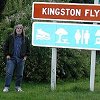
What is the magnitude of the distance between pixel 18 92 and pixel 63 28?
1908 mm

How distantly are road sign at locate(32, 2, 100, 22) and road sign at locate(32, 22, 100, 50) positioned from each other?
0.60 ft

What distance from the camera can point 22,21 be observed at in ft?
45.2

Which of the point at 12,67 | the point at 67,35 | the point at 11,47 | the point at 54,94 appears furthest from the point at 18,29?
the point at 54,94

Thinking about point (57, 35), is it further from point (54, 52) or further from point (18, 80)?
point (18, 80)

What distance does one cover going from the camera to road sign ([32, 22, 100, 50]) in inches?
424

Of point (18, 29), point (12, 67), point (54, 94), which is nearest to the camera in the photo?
point (54, 94)

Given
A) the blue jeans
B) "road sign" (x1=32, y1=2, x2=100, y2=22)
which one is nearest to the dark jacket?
the blue jeans

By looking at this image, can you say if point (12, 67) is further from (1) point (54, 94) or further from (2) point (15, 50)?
(1) point (54, 94)

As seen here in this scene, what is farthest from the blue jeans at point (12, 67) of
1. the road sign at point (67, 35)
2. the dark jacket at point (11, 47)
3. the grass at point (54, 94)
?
the road sign at point (67, 35)

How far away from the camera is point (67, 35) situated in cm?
1094

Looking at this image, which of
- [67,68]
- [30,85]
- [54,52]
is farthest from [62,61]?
[54,52]

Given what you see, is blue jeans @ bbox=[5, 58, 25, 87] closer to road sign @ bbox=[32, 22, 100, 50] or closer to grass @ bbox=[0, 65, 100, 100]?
grass @ bbox=[0, 65, 100, 100]

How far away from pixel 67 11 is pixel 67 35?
59cm

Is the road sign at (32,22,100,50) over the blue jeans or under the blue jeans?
over
